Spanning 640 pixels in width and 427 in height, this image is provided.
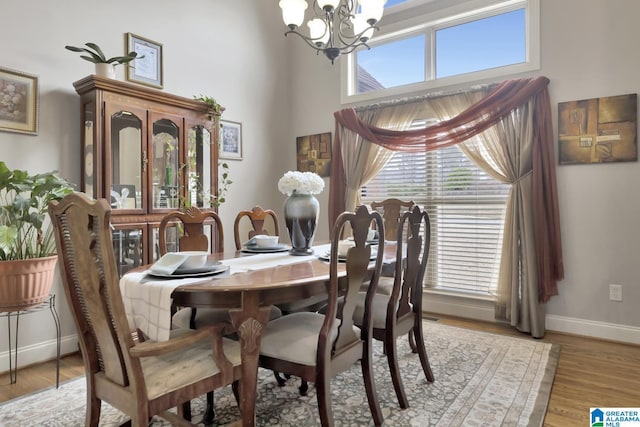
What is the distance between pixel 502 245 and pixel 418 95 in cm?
166

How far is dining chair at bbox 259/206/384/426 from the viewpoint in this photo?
1.57 metres

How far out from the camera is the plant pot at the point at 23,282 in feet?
6.94

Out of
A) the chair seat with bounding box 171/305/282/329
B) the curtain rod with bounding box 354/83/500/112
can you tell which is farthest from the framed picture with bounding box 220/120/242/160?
the chair seat with bounding box 171/305/282/329

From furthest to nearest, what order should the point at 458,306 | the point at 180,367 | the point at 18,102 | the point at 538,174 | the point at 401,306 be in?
1. the point at 458,306
2. the point at 538,174
3. the point at 18,102
4. the point at 401,306
5. the point at 180,367

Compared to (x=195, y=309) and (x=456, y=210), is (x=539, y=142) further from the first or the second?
(x=195, y=309)

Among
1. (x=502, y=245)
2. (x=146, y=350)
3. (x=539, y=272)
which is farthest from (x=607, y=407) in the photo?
(x=146, y=350)

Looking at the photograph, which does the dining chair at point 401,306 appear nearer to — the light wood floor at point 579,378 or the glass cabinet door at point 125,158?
the light wood floor at point 579,378

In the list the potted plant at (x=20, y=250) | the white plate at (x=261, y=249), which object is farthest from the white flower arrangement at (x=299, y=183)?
the potted plant at (x=20, y=250)

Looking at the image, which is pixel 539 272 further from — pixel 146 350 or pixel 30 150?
pixel 30 150

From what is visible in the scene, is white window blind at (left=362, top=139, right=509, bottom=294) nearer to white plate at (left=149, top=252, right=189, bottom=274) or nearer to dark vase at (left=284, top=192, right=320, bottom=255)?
dark vase at (left=284, top=192, right=320, bottom=255)

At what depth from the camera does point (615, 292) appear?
9.75 ft

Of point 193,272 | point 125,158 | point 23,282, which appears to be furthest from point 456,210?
point 23,282

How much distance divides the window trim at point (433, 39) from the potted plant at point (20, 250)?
10.0 ft

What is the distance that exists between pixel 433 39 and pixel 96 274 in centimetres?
375
